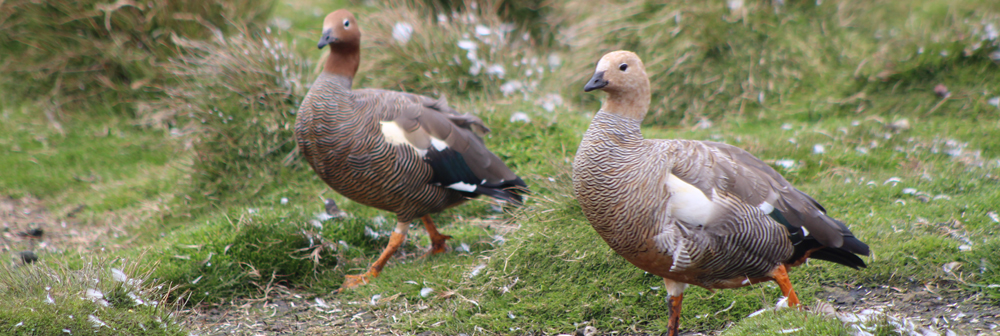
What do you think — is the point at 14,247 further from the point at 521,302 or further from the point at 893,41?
the point at 893,41

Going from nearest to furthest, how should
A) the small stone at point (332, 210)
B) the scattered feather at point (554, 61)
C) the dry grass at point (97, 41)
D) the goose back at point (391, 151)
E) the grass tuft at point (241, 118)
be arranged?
the goose back at point (391, 151), the small stone at point (332, 210), the grass tuft at point (241, 118), the dry grass at point (97, 41), the scattered feather at point (554, 61)

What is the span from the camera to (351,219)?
4.97 meters

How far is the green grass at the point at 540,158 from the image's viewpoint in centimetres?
387

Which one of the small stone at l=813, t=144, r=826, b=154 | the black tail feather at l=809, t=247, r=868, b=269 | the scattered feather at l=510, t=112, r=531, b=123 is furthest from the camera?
the scattered feather at l=510, t=112, r=531, b=123

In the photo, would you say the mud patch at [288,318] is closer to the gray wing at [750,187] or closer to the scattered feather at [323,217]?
the scattered feather at [323,217]

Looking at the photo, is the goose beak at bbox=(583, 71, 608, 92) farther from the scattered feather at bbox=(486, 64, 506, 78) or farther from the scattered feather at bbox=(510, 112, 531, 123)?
the scattered feather at bbox=(486, 64, 506, 78)

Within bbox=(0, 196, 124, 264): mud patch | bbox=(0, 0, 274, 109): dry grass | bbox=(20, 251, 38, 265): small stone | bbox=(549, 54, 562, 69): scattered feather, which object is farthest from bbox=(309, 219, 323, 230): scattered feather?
bbox=(549, 54, 562, 69): scattered feather

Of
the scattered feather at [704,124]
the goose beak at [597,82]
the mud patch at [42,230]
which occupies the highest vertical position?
the goose beak at [597,82]

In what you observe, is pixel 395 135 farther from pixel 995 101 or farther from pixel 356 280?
pixel 995 101

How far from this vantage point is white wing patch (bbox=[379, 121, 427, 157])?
4324 millimetres

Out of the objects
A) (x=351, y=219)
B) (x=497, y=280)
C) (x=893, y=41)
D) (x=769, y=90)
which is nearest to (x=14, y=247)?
(x=351, y=219)

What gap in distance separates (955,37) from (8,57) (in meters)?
9.07

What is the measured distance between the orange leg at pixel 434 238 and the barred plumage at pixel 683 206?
1.68 meters

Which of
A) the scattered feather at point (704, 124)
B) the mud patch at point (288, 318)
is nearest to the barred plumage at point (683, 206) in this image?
the mud patch at point (288, 318)
